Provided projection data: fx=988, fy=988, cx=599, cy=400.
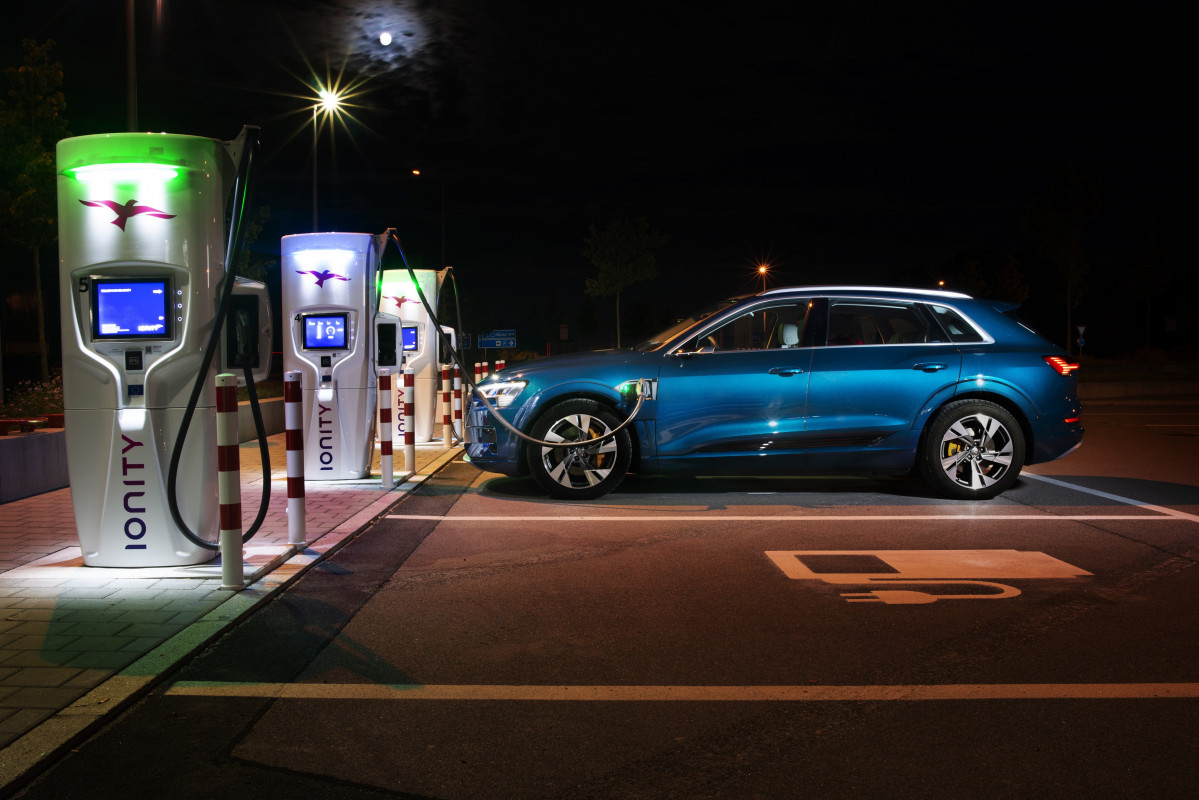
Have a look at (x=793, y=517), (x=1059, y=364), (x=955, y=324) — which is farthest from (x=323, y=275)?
(x=1059, y=364)

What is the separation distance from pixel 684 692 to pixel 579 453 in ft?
15.6

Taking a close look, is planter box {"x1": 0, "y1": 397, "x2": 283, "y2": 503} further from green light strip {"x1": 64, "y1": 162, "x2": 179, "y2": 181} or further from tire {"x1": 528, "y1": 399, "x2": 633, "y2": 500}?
tire {"x1": 528, "y1": 399, "x2": 633, "y2": 500}

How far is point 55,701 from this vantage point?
11.7 feet

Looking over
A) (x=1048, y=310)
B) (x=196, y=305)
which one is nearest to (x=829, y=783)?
(x=196, y=305)

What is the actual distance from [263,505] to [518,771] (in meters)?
3.29

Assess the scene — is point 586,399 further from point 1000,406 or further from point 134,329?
point 134,329

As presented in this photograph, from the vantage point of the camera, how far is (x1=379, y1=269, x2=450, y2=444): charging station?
14.2 meters

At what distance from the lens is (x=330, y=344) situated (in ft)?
31.8

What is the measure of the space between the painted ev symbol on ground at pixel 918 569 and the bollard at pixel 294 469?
3023mm

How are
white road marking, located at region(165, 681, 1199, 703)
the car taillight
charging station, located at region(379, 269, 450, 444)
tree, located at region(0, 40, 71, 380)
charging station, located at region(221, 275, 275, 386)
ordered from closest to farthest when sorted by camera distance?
white road marking, located at region(165, 681, 1199, 703)
charging station, located at region(221, 275, 275, 386)
the car taillight
charging station, located at region(379, 269, 450, 444)
tree, located at region(0, 40, 71, 380)

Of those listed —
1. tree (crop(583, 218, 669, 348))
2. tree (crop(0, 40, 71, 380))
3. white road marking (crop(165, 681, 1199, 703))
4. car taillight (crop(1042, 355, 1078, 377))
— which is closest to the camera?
white road marking (crop(165, 681, 1199, 703))

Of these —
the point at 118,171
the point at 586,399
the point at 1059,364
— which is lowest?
the point at 586,399

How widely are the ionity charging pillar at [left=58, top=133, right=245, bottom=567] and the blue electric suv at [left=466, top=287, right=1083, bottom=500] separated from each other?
9.98ft

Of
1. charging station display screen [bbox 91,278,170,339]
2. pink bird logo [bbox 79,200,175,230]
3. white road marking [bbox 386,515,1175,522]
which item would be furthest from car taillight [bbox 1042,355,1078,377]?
pink bird logo [bbox 79,200,175,230]
